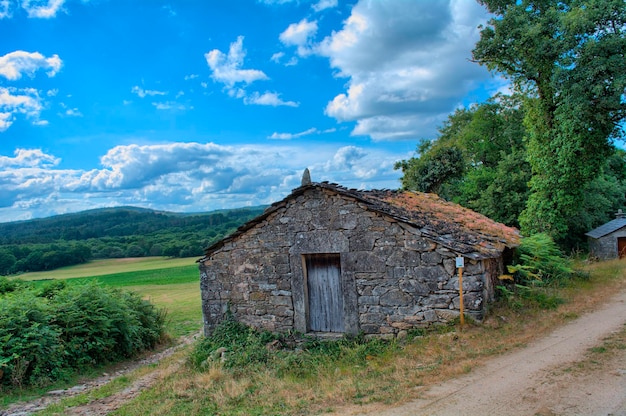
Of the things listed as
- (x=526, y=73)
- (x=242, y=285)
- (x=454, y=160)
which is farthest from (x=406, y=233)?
(x=454, y=160)

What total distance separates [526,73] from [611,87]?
4003 mm

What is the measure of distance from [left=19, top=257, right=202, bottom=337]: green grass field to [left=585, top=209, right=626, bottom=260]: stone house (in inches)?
915

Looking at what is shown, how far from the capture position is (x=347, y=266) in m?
9.52

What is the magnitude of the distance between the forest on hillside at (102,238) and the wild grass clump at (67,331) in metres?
6.70

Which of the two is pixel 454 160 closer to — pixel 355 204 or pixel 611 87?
pixel 611 87

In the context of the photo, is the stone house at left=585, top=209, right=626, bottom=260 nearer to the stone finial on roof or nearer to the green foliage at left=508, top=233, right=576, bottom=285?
the green foliage at left=508, top=233, right=576, bottom=285

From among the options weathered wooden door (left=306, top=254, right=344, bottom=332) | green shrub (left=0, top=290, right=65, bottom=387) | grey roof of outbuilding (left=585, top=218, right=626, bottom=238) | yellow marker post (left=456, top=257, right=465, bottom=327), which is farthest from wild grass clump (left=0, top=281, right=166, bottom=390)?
grey roof of outbuilding (left=585, top=218, right=626, bottom=238)

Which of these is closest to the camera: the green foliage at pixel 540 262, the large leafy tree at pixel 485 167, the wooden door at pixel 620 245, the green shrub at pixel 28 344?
the green shrub at pixel 28 344

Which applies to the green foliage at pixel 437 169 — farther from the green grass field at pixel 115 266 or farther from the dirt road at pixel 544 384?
the green grass field at pixel 115 266

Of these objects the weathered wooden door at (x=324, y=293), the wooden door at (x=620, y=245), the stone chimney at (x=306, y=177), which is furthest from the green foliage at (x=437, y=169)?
the weathered wooden door at (x=324, y=293)

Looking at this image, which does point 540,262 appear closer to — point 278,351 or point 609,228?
point 278,351

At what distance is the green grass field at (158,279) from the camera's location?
19703mm

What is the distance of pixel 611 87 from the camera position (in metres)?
17.8

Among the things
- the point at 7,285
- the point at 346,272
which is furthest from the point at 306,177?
the point at 7,285
